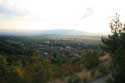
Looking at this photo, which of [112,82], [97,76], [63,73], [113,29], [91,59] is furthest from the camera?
[91,59]

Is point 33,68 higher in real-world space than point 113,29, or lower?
lower

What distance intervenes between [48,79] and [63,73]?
11.2ft

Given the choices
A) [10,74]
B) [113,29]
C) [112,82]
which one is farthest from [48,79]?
[112,82]

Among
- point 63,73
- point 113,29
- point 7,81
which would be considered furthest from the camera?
point 63,73

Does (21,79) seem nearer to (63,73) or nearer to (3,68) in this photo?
(3,68)

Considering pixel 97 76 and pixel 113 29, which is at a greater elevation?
pixel 113 29

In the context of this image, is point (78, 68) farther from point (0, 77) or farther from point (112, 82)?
point (112, 82)

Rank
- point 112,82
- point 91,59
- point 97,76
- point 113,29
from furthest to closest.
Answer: point 91,59 → point 97,76 → point 113,29 → point 112,82

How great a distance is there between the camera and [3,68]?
688 inches

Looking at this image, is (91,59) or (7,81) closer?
(7,81)

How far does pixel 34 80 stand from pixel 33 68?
113 cm

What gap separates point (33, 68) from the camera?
1856 centimetres

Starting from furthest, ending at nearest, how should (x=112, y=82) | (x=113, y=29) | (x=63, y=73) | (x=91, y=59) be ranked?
(x=91, y=59), (x=63, y=73), (x=113, y=29), (x=112, y=82)

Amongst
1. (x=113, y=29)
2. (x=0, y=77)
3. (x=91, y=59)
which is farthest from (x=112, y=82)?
(x=91, y=59)
